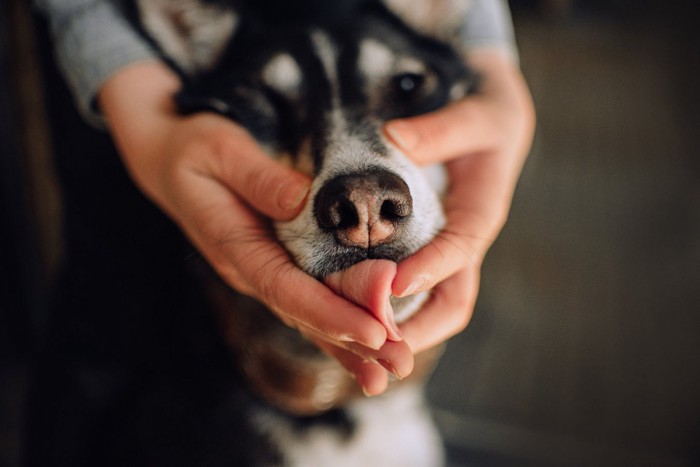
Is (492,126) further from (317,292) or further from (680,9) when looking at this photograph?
(680,9)

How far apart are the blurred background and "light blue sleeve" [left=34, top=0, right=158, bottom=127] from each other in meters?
0.46

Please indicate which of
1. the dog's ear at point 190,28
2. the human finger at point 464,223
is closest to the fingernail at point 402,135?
the human finger at point 464,223

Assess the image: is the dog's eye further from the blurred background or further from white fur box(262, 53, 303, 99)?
the blurred background

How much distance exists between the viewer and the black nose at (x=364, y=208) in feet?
2.20

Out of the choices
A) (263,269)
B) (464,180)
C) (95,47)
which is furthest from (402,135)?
(95,47)

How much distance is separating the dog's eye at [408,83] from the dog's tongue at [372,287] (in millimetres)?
487

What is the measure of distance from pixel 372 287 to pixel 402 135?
296 mm

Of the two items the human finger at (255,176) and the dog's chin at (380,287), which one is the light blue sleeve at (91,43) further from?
the dog's chin at (380,287)

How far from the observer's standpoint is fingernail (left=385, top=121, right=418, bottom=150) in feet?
2.74

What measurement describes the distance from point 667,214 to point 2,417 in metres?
2.68

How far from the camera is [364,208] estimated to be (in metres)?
0.67

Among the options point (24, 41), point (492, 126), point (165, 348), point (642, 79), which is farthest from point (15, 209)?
point (642, 79)

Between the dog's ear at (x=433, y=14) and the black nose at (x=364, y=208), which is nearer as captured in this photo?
the black nose at (x=364, y=208)

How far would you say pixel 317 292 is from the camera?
664mm
